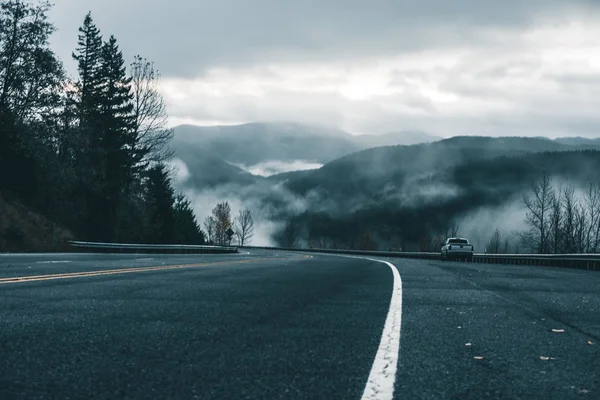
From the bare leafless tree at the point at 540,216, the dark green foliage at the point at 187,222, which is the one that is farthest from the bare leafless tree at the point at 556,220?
the dark green foliage at the point at 187,222

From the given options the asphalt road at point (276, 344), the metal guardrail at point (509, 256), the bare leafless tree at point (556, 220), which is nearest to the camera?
the asphalt road at point (276, 344)

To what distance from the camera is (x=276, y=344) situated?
215 inches

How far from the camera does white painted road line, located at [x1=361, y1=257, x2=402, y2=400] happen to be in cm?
378

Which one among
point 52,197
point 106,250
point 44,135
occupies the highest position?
point 44,135

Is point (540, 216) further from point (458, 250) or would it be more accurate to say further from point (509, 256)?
point (509, 256)

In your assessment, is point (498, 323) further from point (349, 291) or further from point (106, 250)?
point (106, 250)

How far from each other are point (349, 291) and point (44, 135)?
42.0 m

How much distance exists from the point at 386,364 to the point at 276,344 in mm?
1078

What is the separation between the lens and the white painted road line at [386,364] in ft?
12.4

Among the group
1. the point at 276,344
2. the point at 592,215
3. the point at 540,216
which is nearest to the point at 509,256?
the point at 276,344

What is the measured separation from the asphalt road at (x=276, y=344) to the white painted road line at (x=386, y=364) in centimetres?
6

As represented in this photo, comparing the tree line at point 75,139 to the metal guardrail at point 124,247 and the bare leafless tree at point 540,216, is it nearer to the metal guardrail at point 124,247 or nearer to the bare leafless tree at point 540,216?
the metal guardrail at point 124,247

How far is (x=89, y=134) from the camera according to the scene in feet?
180

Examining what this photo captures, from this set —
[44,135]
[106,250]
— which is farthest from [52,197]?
A: [106,250]
